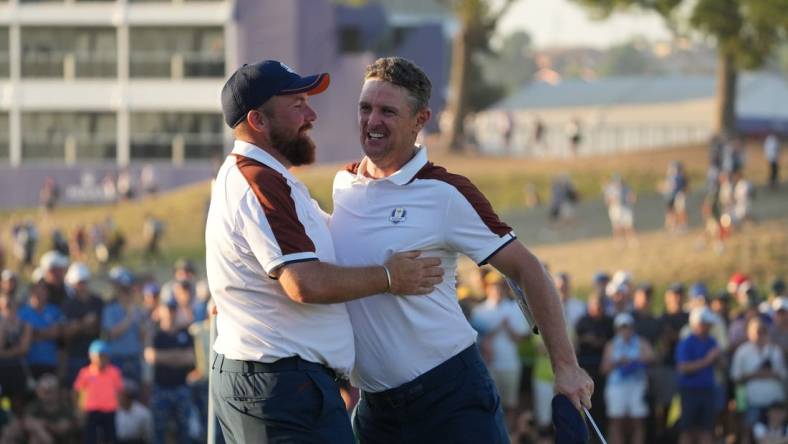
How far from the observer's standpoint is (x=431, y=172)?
6016mm

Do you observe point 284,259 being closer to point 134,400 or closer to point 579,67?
point 134,400

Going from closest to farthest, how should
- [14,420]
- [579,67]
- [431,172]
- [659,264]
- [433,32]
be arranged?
[431,172] < [14,420] < [659,264] < [433,32] < [579,67]

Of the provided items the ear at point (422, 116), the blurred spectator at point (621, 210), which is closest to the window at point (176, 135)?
the blurred spectator at point (621, 210)

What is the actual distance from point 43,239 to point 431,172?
46211 millimetres

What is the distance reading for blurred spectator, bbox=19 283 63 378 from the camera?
14594 mm

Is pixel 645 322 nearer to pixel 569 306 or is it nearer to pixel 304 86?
pixel 569 306

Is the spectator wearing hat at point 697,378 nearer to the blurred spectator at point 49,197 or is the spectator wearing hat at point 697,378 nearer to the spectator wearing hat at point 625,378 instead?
the spectator wearing hat at point 625,378

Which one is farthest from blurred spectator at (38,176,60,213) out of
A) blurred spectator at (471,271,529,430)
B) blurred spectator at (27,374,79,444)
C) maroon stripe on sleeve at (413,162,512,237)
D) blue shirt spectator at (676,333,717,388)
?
maroon stripe on sleeve at (413,162,512,237)

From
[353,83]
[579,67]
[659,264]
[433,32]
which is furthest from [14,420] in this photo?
[579,67]

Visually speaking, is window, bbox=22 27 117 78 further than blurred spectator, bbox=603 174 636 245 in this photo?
A: Yes

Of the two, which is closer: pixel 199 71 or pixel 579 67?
pixel 199 71

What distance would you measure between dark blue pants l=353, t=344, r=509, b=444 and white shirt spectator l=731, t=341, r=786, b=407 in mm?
8875

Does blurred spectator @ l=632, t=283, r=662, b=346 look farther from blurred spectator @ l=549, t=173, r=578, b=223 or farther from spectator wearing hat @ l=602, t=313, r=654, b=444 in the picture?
blurred spectator @ l=549, t=173, r=578, b=223

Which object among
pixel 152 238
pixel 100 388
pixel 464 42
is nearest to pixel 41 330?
pixel 100 388
